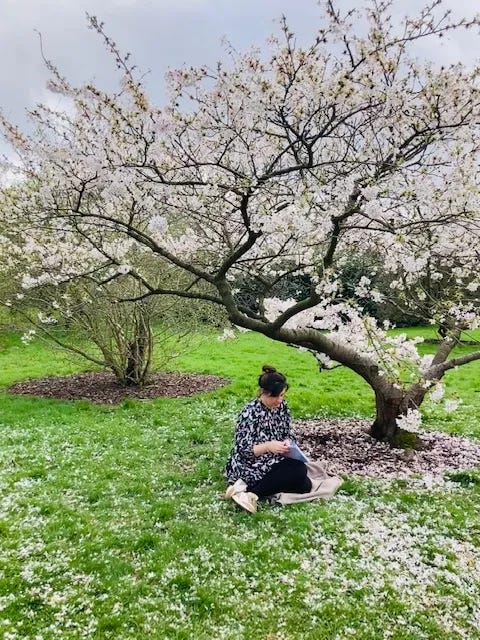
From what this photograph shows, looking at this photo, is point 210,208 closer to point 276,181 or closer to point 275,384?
point 276,181

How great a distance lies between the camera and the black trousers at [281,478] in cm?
524

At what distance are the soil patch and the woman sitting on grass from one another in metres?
0.93

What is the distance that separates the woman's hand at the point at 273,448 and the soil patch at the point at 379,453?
112 cm

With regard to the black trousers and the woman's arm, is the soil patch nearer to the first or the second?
the black trousers

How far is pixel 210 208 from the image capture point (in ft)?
21.0

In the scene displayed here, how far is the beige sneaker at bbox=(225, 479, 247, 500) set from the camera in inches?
203

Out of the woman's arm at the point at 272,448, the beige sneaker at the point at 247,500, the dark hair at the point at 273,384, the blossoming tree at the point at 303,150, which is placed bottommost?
the beige sneaker at the point at 247,500

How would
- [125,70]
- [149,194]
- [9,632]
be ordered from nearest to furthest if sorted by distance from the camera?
[9,632] < [125,70] < [149,194]

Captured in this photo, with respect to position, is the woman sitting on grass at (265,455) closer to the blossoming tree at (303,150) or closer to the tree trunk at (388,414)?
the blossoming tree at (303,150)

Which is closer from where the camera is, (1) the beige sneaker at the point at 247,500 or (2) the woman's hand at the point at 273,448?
(1) the beige sneaker at the point at 247,500

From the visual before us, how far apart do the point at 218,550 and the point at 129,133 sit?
3935 millimetres

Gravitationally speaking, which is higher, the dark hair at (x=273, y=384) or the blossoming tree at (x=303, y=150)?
the blossoming tree at (x=303, y=150)

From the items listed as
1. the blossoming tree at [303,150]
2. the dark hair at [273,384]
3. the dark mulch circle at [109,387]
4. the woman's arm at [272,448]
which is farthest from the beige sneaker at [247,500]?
the dark mulch circle at [109,387]

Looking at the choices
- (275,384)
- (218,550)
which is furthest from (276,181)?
(218,550)
